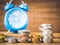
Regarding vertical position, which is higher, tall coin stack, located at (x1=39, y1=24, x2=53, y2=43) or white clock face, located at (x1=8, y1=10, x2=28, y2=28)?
white clock face, located at (x1=8, y1=10, x2=28, y2=28)

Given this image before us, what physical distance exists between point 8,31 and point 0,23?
18 centimetres

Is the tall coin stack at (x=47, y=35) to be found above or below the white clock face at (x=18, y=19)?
below

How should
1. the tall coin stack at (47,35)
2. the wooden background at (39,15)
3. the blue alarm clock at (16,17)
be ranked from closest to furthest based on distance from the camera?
the tall coin stack at (47,35)
the blue alarm clock at (16,17)
the wooden background at (39,15)

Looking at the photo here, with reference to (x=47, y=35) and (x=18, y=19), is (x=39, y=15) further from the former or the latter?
(x=47, y=35)

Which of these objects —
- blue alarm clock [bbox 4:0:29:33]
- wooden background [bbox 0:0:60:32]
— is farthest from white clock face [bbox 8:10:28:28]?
wooden background [bbox 0:0:60:32]

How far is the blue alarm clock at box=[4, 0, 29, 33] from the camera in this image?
1.75m

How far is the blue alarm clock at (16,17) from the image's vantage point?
1.75 metres

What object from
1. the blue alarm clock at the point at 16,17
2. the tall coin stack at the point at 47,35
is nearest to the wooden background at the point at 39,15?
the blue alarm clock at the point at 16,17

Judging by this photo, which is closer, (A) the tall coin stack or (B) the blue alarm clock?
(A) the tall coin stack

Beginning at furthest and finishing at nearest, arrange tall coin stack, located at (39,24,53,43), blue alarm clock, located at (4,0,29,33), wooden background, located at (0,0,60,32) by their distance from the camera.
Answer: wooden background, located at (0,0,60,32) → blue alarm clock, located at (4,0,29,33) → tall coin stack, located at (39,24,53,43)

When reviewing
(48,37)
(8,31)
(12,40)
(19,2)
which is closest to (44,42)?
(48,37)

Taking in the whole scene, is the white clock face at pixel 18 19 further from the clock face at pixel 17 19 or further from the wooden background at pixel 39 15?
the wooden background at pixel 39 15

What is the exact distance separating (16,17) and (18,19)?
0.08 feet

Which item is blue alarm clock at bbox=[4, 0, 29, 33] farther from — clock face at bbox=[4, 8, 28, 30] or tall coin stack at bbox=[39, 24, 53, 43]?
tall coin stack at bbox=[39, 24, 53, 43]
